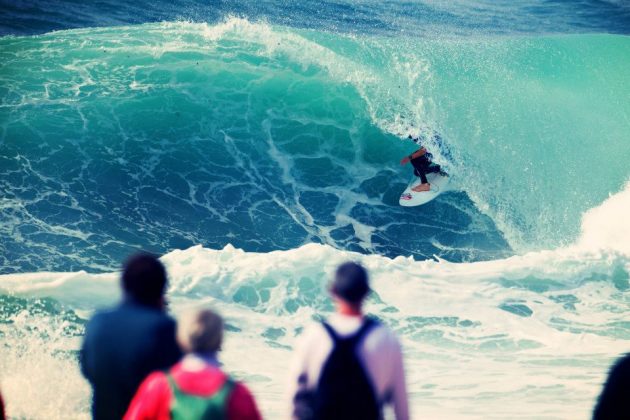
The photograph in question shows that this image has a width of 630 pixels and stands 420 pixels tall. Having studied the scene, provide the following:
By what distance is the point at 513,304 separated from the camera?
370 inches

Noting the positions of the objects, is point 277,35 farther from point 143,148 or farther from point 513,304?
point 513,304

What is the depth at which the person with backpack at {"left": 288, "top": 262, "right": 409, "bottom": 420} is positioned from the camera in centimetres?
225

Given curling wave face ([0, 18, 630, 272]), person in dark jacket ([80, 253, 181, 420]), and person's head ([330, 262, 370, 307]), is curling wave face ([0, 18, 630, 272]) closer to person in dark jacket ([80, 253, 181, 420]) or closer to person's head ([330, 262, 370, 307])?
→ person in dark jacket ([80, 253, 181, 420])

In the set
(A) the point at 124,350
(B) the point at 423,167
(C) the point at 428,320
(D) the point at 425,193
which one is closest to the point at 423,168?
(B) the point at 423,167

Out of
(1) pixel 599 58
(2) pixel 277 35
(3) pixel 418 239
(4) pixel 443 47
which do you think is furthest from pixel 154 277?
(1) pixel 599 58

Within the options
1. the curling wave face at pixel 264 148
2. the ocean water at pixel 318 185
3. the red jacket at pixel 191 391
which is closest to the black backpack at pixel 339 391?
the red jacket at pixel 191 391

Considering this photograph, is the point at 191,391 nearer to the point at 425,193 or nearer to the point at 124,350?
the point at 124,350

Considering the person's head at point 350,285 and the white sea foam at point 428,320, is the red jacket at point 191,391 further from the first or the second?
the white sea foam at point 428,320

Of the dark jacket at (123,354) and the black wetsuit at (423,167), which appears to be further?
the black wetsuit at (423,167)

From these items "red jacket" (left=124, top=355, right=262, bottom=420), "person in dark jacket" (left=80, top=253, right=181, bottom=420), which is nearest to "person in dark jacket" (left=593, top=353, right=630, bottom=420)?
"red jacket" (left=124, top=355, right=262, bottom=420)

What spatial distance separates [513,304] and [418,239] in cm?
342

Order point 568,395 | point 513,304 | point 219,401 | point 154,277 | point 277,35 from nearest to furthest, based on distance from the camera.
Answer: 1. point 219,401
2. point 154,277
3. point 568,395
4. point 513,304
5. point 277,35

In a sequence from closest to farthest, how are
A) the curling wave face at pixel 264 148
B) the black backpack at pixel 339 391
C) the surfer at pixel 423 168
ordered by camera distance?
1. the black backpack at pixel 339 391
2. the curling wave face at pixel 264 148
3. the surfer at pixel 423 168

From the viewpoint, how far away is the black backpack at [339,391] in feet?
7.38
